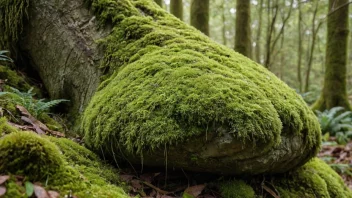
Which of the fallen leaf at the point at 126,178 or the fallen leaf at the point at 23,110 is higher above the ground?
the fallen leaf at the point at 23,110

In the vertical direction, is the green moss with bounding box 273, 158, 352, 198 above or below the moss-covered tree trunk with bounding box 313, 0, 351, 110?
below

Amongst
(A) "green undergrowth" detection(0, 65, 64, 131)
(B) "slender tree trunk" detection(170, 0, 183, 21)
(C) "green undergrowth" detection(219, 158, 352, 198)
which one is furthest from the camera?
(B) "slender tree trunk" detection(170, 0, 183, 21)

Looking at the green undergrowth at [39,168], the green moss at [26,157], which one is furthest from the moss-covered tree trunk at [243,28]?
the green moss at [26,157]

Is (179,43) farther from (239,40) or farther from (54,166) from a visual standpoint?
(239,40)

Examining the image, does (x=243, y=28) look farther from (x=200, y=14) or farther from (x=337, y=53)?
(x=337, y=53)

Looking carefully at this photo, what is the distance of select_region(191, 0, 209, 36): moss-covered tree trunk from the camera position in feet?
26.2

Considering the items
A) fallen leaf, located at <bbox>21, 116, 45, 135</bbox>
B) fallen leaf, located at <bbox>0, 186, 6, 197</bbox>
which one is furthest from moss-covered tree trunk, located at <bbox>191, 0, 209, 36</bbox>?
fallen leaf, located at <bbox>0, 186, 6, 197</bbox>

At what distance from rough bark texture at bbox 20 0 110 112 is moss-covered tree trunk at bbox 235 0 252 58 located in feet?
17.9

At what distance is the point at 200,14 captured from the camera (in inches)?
315

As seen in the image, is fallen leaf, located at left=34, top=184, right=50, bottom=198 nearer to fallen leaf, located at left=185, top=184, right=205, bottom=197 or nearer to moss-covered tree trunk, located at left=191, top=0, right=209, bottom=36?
fallen leaf, located at left=185, top=184, right=205, bottom=197

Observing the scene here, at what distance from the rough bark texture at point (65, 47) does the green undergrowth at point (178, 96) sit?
29 centimetres

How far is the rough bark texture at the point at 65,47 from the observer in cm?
382

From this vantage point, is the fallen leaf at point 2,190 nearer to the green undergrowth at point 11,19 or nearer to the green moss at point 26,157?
the green moss at point 26,157

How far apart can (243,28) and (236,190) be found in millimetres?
6807
